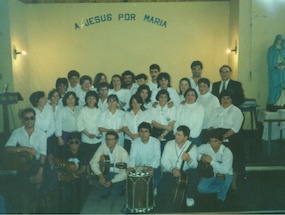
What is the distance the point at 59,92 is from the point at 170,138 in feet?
6.21

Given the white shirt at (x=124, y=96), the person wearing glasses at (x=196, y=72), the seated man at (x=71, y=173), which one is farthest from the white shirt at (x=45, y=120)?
the person wearing glasses at (x=196, y=72)

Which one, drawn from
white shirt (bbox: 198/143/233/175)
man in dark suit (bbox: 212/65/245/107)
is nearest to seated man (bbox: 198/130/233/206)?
white shirt (bbox: 198/143/233/175)

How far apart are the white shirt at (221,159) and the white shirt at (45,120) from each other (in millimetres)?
2138

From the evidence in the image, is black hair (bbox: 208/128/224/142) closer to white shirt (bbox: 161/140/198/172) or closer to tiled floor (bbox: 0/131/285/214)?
white shirt (bbox: 161/140/198/172)

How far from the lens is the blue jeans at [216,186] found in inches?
188

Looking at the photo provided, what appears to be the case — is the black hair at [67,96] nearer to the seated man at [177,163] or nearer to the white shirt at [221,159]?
the seated man at [177,163]

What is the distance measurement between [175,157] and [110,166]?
86 cm

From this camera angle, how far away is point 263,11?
7.62 meters

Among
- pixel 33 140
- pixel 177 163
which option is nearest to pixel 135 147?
pixel 177 163

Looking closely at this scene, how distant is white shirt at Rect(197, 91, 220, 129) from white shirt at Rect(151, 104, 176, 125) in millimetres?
424

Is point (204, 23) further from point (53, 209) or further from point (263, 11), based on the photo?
point (53, 209)

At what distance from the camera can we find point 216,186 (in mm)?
4801

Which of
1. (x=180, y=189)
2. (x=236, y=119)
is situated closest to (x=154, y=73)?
(x=236, y=119)

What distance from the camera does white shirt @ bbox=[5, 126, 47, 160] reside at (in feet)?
16.4
